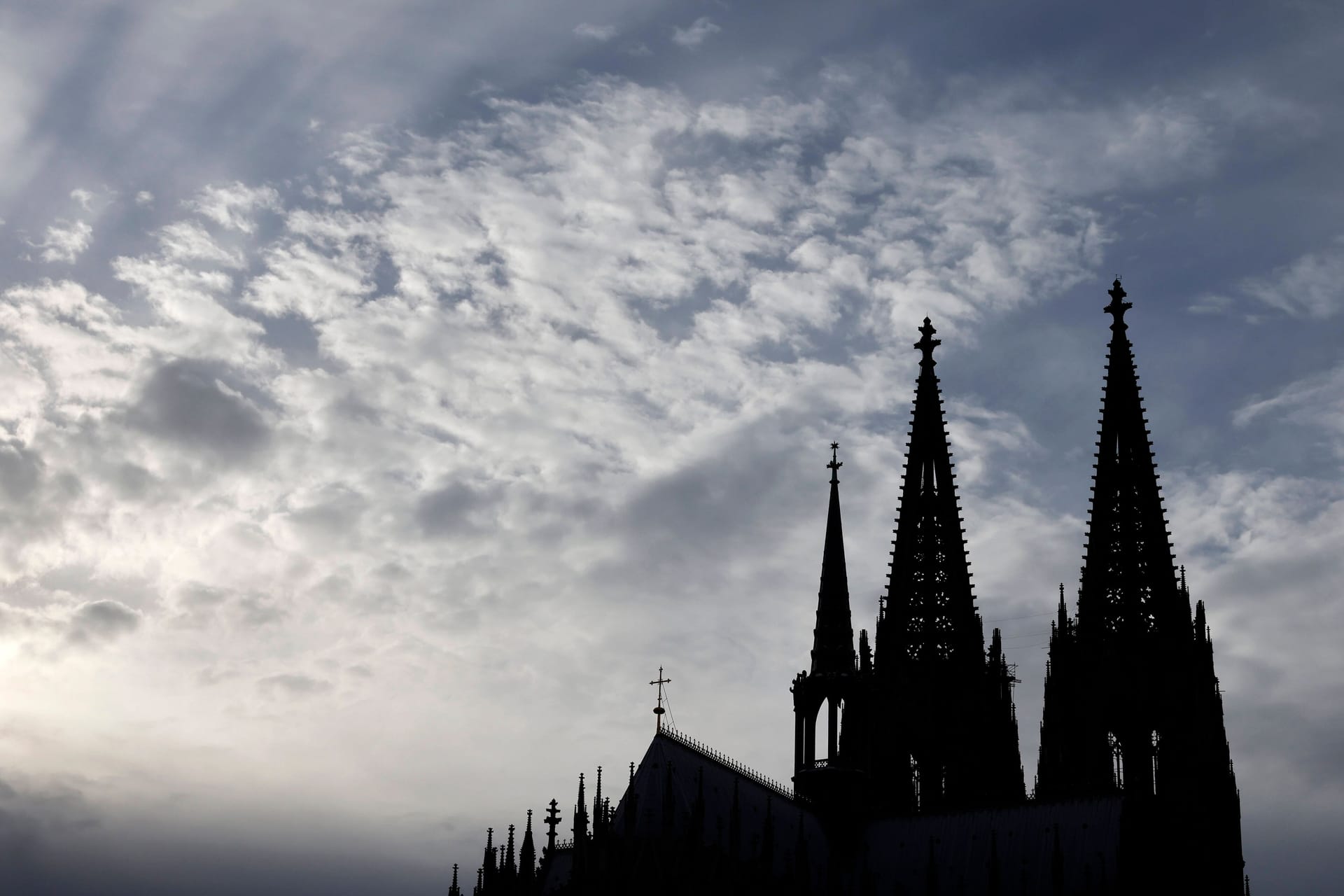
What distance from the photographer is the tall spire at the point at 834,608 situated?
77812mm

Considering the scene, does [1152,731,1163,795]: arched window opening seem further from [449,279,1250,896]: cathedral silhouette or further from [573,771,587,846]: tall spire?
[573,771,587,846]: tall spire

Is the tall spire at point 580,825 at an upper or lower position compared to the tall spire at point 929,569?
lower

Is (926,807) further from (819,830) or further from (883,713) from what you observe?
(883,713)

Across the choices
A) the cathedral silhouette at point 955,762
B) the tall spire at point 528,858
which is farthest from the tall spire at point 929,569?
the tall spire at point 528,858

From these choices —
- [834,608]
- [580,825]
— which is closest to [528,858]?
[580,825]

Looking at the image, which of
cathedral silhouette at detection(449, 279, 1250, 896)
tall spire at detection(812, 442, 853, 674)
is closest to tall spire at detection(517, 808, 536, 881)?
cathedral silhouette at detection(449, 279, 1250, 896)

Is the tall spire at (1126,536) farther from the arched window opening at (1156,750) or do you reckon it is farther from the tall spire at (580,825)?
the tall spire at (580,825)

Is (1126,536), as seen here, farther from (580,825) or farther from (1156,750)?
(580,825)

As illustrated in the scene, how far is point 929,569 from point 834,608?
24.8ft

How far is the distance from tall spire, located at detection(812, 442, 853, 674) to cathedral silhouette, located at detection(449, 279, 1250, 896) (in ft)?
0.28

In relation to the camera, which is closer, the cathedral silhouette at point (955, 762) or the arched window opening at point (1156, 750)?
the cathedral silhouette at point (955, 762)

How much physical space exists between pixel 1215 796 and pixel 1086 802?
17.5 m

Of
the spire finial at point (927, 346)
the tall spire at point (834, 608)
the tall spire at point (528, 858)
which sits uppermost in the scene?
the spire finial at point (927, 346)

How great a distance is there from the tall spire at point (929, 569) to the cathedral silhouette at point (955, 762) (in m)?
0.09
